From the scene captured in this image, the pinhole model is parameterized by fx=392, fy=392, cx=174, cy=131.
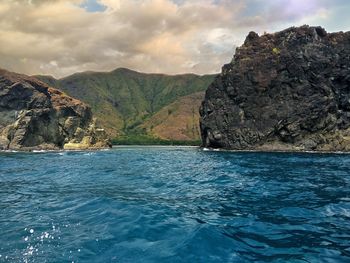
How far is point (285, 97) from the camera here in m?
142

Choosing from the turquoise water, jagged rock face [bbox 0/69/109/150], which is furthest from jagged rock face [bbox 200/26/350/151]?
the turquoise water

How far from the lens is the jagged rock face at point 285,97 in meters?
134

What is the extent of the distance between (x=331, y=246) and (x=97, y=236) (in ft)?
25.2

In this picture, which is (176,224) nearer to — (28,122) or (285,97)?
(285,97)

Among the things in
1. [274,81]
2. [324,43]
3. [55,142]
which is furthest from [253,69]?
[55,142]

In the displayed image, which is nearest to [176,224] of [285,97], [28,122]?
[285,97]

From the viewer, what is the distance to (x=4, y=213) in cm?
1791

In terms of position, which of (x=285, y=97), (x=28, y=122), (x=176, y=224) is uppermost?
(x=285, y=97)

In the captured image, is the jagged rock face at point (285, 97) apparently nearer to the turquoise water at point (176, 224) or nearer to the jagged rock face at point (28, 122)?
the jagged rock face at point (28, 122)

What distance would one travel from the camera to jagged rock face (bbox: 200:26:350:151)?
133750 millimetres

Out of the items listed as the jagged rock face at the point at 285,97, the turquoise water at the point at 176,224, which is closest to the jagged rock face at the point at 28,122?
the jagged rock face at the point at 285,97

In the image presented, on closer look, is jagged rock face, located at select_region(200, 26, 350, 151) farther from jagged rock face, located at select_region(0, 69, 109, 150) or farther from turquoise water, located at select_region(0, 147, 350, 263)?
turquoise water, located at select_region(0, 147, 350, 263)

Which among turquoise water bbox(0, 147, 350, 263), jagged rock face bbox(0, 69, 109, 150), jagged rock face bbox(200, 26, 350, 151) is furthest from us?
jagged rock face bbox(0, 69, 109, 150)

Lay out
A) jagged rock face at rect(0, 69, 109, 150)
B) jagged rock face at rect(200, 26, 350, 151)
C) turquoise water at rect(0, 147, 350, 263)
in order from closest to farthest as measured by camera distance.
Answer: turquoise water at rect(0, 147, 350, 263) → jagged rock face at rect(200, 26, 350, 151) → jagged rock face at rect(0, 69, 109, 150)
